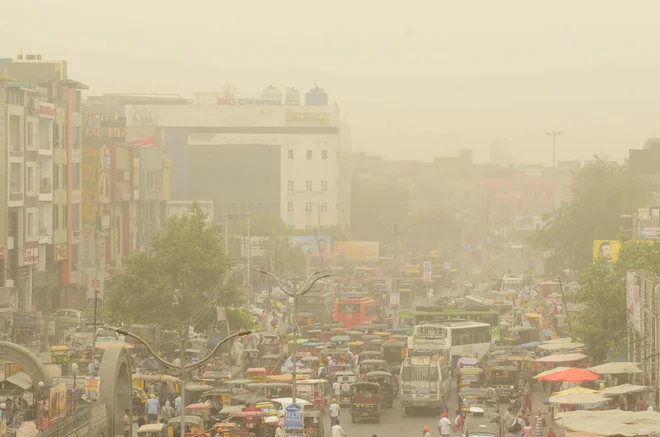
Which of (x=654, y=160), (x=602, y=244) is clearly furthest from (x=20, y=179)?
(x=654, y=160)

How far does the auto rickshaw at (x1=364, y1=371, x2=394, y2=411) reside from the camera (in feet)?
150

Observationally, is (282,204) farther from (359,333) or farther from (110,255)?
(359,333)

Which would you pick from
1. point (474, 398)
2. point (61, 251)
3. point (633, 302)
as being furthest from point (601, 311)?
point (61, 251)

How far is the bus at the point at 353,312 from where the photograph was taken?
72625 mm

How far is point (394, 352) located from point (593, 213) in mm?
57181

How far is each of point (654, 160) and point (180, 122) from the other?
6932 cm

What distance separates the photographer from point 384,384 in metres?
46.1

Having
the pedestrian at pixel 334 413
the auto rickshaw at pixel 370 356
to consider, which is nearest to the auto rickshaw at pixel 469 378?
the auto rickshaw at pixel 370 356

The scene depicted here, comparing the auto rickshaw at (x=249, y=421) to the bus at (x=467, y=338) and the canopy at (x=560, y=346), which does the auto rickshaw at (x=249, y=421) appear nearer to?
the canopy at (x=560, y=346)

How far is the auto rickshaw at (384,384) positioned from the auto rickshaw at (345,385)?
81cm

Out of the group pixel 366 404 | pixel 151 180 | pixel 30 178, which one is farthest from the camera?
pixel 151 180

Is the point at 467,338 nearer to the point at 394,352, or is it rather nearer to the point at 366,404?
the point at 394,352

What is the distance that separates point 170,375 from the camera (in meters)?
47.0

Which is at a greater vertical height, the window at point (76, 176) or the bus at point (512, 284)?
the window at point (76, 176)
